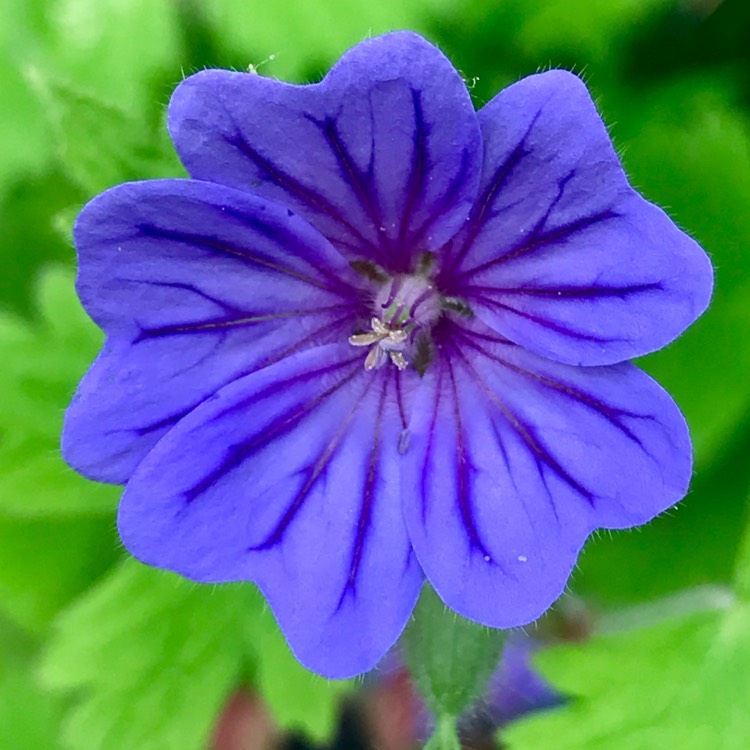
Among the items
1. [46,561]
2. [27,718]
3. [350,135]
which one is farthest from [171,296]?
[27,718]

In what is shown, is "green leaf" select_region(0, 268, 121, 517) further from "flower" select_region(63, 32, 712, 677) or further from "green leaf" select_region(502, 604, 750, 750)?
"green leaf" select_region(502, 604, 750, 750)

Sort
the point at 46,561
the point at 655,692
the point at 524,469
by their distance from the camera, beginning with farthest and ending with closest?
the point at 46,561 < the point at 655,692 < the point at 524,469

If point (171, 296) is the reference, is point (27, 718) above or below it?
below

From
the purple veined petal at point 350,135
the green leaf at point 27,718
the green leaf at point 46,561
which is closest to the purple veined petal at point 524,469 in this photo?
the purple veined petal at point 350,135

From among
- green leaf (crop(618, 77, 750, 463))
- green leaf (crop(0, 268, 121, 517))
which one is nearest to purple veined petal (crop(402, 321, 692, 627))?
green leaf (crop(0, 268, 121, 517))

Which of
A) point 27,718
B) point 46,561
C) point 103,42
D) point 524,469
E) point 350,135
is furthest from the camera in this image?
point 27,718

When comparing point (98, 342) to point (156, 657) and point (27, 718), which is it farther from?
point (27, 718)
